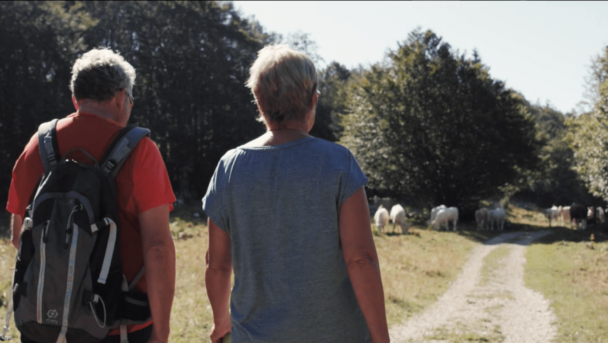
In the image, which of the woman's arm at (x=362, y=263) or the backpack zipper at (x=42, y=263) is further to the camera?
the backpack zipper at (x=42, y=263)

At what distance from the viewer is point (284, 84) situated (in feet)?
8.38

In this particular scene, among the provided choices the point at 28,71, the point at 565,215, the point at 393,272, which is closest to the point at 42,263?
the point at 393,272

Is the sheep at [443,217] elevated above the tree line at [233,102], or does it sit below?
below

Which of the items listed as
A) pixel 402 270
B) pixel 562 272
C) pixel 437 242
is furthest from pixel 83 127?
pixel 437 242

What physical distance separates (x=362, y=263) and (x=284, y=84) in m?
0.90

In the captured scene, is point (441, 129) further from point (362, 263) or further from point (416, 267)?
point (362, 263)

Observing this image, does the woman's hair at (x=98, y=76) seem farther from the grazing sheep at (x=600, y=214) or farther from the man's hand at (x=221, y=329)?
the grazing sheep at (x=600, y=214)

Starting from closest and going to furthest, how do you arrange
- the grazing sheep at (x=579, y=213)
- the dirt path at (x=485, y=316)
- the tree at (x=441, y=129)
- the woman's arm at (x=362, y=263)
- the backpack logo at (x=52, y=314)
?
1. the woman's arm at (x=362, y=263)
2. the backpack logo at (x=52, y=314)
3. the dirt path at (x=485, y=316)
4. the grazing sheep at (x=579, y=213)
5. the tree at (x=441, y=129)

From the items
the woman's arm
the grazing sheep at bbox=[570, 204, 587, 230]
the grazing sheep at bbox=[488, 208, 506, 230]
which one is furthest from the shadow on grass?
the grazing sheep at bbox=[570, 204, 587, 230]

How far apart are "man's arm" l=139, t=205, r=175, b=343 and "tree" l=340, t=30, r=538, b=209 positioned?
3348 centimetres

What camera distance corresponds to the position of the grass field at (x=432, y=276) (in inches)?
350

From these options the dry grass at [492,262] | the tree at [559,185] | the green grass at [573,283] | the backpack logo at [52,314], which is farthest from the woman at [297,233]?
the tree at [559,185]

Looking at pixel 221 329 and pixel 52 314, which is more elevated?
pixel 52 314

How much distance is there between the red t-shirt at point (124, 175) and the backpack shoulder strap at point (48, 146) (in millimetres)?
28
